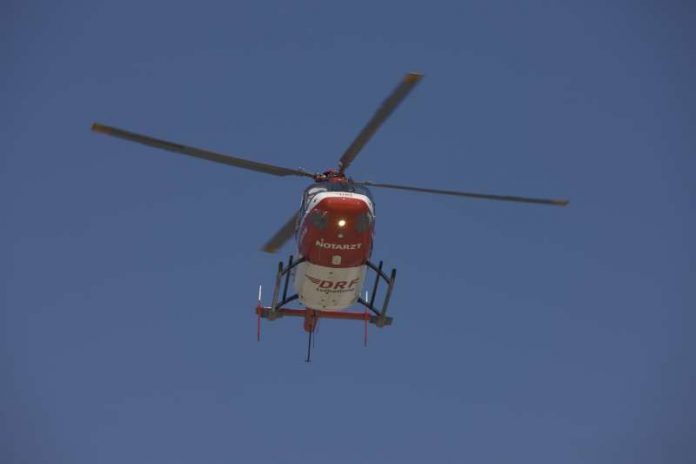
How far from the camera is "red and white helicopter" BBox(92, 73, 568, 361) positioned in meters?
15.9

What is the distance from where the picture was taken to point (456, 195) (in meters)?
17.4

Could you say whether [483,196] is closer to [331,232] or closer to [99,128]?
[331,232]

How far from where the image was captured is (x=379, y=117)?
1502 centimetres

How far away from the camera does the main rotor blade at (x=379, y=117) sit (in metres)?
14.0

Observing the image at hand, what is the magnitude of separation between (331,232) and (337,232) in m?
0.13

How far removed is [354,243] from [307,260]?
1202 millimetres

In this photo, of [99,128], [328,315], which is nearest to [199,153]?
[99,128]

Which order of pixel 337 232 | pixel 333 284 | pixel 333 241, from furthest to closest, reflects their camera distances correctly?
pixel 333 284, pixel 333 241, pixel 337 232

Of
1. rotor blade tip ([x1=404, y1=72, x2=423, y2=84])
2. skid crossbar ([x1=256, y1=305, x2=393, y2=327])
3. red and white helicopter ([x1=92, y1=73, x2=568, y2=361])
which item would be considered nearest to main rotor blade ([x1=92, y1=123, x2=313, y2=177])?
red and white helicopter ([x1=92, y1=73, x2=568, y2=361])

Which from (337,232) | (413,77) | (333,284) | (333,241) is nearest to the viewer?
(413,77)

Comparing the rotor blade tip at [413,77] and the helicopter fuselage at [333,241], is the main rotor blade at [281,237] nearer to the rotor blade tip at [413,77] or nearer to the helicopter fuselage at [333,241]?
the helicopter fuselage at [333,241]

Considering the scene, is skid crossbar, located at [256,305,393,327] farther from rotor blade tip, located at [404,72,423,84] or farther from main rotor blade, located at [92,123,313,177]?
rotor blade tip, located at [404,72,423,84]

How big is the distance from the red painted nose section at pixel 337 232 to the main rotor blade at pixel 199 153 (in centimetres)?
134

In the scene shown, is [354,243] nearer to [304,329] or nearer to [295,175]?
[295,175]
